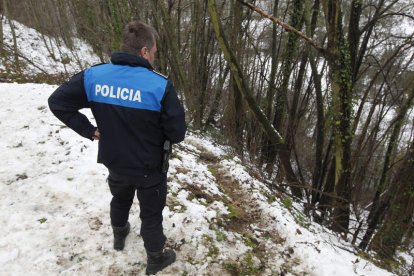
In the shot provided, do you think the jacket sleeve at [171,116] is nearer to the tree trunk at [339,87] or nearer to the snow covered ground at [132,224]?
the snow covered ground at [132,224]

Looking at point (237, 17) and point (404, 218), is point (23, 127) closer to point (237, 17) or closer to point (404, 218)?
point (237, 17)

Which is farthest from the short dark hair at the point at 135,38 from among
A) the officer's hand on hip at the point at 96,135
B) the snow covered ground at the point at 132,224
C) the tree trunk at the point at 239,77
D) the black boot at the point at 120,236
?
the tree trunk at the point at 239,77

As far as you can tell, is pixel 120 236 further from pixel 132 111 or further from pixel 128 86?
pixel 128 86

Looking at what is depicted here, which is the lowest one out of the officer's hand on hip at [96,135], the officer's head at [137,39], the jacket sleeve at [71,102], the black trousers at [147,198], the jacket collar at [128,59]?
the black trousers at [147,198]

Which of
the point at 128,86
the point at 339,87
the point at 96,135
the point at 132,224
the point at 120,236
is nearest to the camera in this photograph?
the point at 128,86

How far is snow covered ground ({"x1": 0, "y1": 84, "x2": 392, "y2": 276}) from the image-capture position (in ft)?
11.6

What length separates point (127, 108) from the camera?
2574 millimetres

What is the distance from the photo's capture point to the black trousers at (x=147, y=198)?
9.44 feet

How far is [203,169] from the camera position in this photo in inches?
236

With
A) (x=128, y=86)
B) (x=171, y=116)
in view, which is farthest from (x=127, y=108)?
(x=171, y=116)

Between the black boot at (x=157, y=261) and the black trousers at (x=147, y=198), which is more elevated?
the black trousers at (x=147, y=198)

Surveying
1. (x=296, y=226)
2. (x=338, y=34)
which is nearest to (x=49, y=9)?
(x=338, y=34)

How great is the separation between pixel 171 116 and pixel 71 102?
83 centimetres

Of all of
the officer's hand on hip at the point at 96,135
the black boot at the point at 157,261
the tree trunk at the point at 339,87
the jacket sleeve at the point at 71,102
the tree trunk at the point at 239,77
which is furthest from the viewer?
the tree trunk at the point at 239,77
